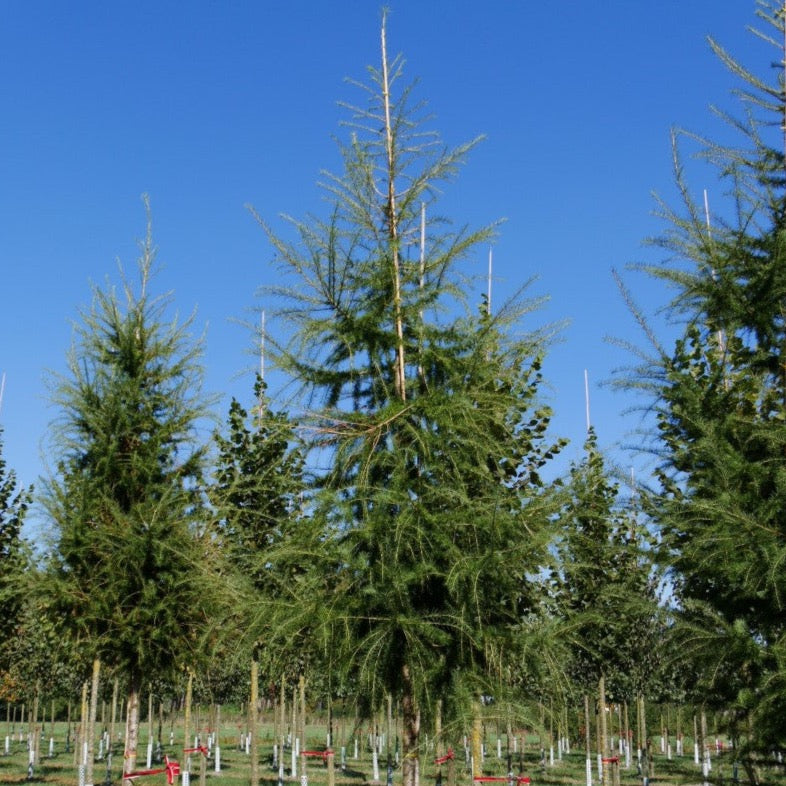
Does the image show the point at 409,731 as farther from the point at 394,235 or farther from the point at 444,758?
the point at 394,235

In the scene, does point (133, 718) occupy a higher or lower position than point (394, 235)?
lower

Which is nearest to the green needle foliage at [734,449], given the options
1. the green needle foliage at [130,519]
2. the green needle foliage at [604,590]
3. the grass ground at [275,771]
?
the green needle foliage at [604,590]

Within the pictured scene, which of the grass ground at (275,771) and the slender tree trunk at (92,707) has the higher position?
the slender tree trunk at (92,707)

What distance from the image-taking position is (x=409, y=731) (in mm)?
7320

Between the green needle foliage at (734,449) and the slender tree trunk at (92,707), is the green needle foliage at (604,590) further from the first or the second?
the slender tree trunk at (92,707)

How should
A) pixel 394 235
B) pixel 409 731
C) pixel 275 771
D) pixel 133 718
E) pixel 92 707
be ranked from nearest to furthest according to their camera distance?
pixel 409 731 → pixel 394 235 → pixel 133 718 → pixel 92 707 → pixel 275 771

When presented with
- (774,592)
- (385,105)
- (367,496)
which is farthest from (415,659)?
(385,105)

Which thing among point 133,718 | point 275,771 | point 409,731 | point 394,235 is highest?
point 394,235

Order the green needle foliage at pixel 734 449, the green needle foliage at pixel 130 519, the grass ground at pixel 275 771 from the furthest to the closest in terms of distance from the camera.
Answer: the grass ground at pixel 275 771 < the green needle foliage at pixel 130 519 < the green needle foliage at pixel 734 449

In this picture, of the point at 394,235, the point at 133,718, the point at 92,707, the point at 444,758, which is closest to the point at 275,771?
the point at 92,707

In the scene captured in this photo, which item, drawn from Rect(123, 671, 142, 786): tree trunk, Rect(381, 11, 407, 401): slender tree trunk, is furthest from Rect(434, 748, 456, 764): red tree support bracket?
Rect(123, 671, 142, 786): tree trunk

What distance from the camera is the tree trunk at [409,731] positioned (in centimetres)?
711

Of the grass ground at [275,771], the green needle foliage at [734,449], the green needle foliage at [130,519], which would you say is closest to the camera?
the green needle foliage at [734,449]

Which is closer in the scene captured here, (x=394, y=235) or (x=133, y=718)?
(x=394, y=235)
